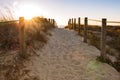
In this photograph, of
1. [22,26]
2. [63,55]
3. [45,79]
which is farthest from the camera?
[63,55]

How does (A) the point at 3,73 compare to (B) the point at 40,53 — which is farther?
(B) the point at 40,53

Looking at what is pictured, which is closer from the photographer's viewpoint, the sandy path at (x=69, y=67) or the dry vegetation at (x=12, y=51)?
the dry vegetation at (x=12, y=51)

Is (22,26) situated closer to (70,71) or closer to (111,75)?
(70,71)

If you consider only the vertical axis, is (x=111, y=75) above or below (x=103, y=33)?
below

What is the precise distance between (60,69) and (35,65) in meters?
0.80

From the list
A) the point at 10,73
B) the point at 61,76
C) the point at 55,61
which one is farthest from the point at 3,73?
the point at 55,61

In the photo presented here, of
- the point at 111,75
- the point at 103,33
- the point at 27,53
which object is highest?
the point at 103,33

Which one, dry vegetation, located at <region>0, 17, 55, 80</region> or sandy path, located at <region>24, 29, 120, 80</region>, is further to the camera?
sandy path, located at <region>24, 29, 120, 80</region>

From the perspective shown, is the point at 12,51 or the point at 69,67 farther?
the point at 12,51

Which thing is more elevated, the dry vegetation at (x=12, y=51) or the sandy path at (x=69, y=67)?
the dry vegetation at (x=12, y=51)

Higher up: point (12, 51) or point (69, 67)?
point (12, 51)

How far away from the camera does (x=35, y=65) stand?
7.48 meters

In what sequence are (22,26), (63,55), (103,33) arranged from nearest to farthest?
(22,26), (103,33), (63,55)

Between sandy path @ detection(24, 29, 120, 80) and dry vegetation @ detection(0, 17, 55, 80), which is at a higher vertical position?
dry vegetation @ detection(0, 17, 55, 80)
